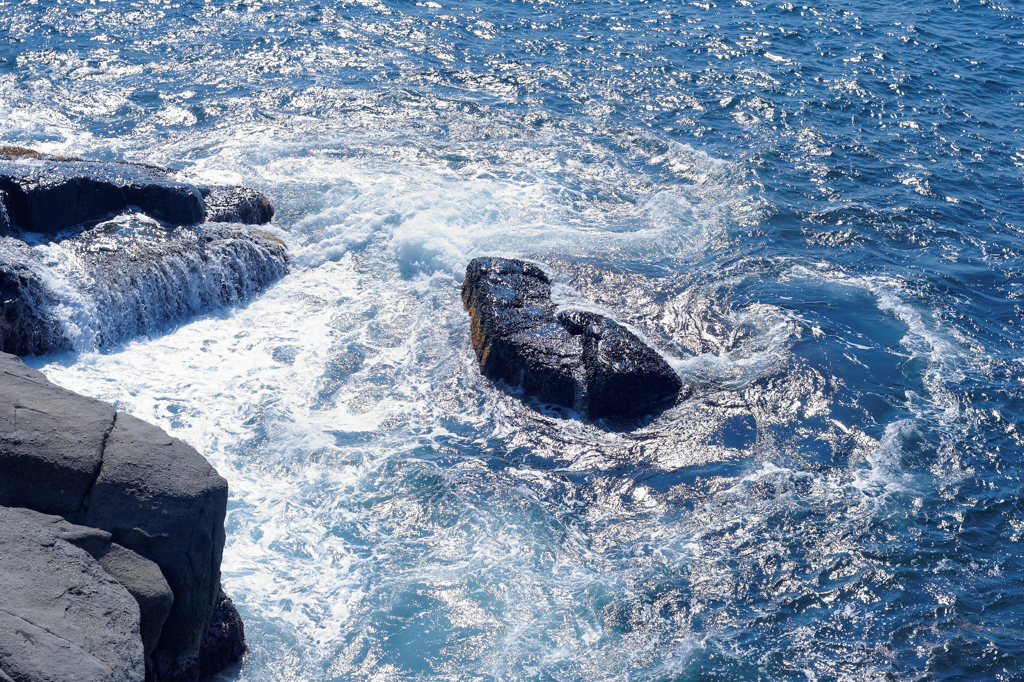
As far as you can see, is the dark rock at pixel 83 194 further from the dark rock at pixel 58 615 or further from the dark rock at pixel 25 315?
the dark rock at pixel 58 615

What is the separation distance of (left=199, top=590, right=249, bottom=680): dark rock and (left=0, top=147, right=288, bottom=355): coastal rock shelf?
6.00m

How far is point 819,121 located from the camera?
20156mm

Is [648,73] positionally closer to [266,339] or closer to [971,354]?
[971,354]

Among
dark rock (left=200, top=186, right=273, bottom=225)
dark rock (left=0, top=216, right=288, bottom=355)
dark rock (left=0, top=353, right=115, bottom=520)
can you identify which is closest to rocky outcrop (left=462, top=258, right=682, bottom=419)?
dark rock (left=0, top=216, right=288, bottom=355)

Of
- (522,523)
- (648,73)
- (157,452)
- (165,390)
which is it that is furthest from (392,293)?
(648,73)

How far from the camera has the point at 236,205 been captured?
49.2 feet

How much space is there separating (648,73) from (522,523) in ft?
52.4

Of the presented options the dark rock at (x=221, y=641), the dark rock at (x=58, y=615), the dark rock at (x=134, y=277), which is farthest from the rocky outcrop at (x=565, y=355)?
the dark rock at (x=58, y=615)

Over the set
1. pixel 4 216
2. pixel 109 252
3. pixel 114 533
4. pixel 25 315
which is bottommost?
pixel 25 315

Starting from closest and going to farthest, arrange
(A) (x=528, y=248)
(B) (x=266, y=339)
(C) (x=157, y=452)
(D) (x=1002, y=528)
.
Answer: (C) (x=157, y=452) < (D) (x=1002, y=528) < (B) (x=266, y=339) < (A) (x=528, y=248)

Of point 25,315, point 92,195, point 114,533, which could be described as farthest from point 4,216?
point 114,533

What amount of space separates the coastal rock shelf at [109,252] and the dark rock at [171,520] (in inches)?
212

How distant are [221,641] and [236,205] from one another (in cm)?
916

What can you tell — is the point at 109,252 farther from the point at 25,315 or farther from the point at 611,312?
the point at 611,312
